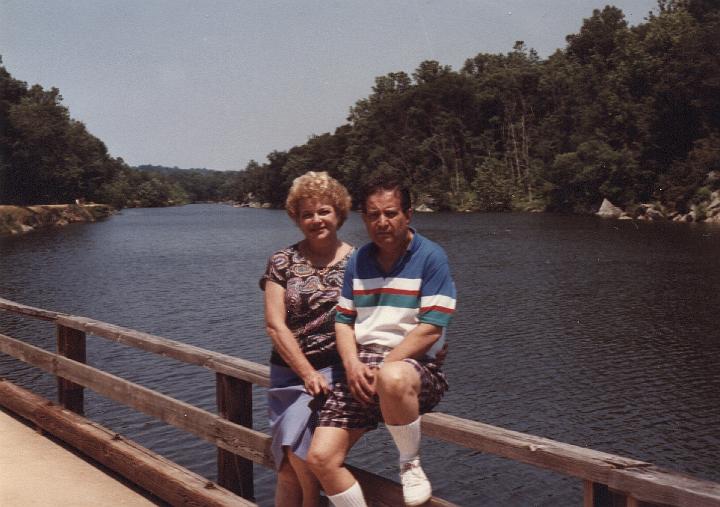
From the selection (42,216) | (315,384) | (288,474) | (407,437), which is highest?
(315,384)

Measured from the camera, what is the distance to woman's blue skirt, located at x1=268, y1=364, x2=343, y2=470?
3.32 m

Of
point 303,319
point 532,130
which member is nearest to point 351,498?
point 303,319

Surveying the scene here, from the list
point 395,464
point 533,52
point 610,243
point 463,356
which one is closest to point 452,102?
point 533,52

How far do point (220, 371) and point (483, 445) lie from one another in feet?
6.06

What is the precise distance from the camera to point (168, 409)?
4.68m

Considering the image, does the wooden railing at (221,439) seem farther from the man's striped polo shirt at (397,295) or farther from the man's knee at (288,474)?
the man's striped polo shirt at (397,295)

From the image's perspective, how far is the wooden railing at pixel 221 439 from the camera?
2520 mm

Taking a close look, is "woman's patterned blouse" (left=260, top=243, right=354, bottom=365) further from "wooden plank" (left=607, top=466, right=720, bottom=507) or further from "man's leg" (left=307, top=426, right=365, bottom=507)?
"wooden plank" (left=607, top=466, right=720, bottom=507)

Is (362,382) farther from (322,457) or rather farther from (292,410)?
(292,410)

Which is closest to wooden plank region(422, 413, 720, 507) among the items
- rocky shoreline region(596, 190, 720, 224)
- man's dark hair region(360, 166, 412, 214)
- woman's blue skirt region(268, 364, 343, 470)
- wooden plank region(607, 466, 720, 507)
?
wooden plank region(607, 466, 720, 507)

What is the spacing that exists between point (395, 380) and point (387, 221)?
0.69 m

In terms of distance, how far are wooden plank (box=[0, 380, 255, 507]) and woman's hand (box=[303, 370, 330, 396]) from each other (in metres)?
0.91

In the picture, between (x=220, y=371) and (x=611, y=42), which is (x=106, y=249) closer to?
(x=220, y=371)

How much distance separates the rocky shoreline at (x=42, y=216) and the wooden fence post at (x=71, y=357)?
62.9m
